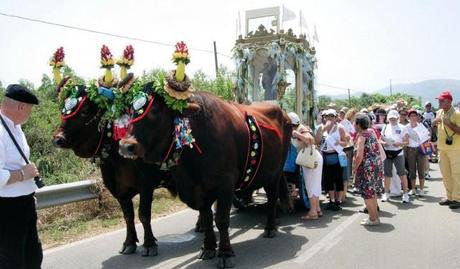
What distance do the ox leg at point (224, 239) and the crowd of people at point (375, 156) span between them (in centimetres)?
258

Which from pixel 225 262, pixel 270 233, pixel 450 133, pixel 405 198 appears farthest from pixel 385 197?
pixel 225 262

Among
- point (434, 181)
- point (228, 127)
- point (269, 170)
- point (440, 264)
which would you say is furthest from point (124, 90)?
point (434, 181)

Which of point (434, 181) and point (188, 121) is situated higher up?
point (188, 121)

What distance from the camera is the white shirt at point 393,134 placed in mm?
→ 9297

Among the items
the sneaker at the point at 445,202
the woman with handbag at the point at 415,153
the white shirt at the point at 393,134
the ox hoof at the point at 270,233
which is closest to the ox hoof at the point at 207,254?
the ox hoof at the point at 270,233

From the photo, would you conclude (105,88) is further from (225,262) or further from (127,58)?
(225,262)

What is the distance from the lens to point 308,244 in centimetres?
609

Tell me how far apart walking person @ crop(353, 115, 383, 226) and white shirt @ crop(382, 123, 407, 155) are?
82.7 inches

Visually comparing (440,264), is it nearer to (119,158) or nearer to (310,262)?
(310,262)

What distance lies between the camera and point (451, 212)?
7.84m

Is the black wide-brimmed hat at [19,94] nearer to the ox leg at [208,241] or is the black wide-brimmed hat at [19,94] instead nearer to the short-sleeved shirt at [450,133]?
the ox leg at [208,241]

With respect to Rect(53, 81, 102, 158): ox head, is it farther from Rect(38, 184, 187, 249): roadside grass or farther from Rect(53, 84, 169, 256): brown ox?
Rect(38, 184, 187, 249): roadside grass

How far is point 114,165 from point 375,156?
399 centimetres

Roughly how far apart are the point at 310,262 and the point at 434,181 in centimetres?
741
